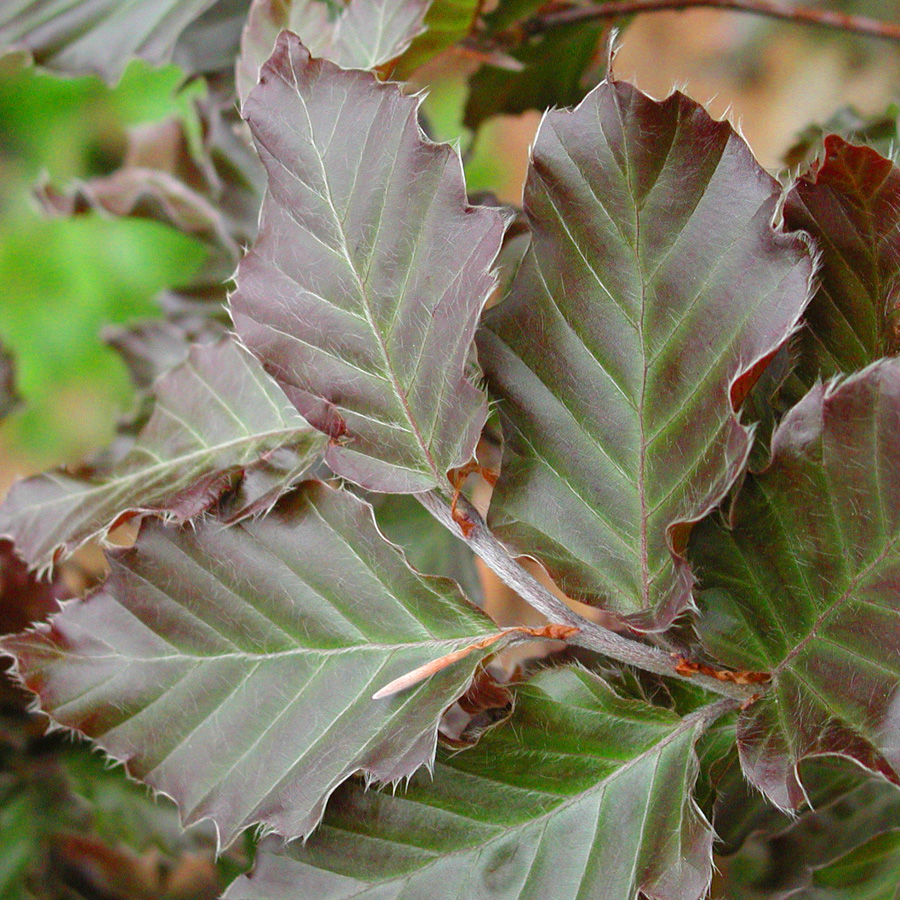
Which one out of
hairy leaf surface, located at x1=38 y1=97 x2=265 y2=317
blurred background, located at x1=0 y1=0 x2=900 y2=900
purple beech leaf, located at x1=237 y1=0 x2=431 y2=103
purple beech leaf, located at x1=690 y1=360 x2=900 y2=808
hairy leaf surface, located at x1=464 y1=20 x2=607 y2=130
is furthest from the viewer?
blurred background, located at x1=0 y1=0 x2=900 y2=900

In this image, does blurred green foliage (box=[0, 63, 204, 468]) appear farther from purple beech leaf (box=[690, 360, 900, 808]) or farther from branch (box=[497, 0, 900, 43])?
purple beech leaf (box=[690, 360, 900, 808])

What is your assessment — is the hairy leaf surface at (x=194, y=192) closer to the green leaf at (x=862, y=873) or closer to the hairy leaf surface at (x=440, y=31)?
the hairy leaf surface at (x=440, y=31)

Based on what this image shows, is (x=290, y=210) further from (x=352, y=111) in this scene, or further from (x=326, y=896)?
(x=326, y=896)

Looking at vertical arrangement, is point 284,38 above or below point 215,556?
above

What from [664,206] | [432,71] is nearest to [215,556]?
[664,206]

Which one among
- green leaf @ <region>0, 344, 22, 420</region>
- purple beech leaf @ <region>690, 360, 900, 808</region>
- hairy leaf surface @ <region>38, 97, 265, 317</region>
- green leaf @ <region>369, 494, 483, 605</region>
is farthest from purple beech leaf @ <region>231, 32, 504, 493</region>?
green leaf @ <region>0, 344, 22, 420</region>
